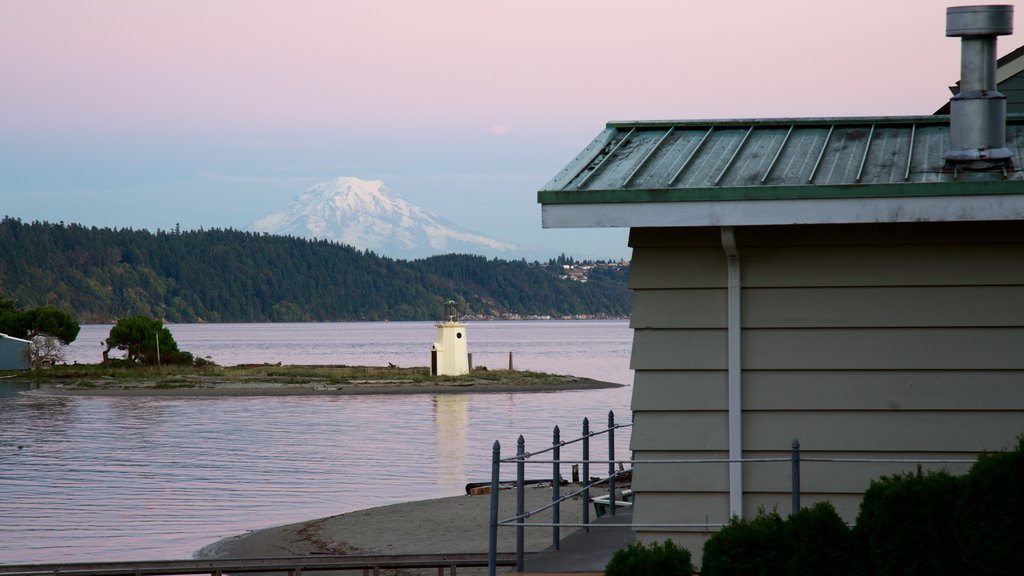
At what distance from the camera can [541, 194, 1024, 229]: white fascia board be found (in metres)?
6.62

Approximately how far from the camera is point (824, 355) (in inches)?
283

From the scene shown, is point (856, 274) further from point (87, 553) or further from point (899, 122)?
point (87, 553)

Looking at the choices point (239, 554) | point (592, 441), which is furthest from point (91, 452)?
point (239, 554)

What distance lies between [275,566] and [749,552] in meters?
8.44

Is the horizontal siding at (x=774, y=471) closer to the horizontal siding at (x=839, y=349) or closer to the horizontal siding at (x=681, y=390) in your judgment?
the horizontal siding at (x=681, y=390)

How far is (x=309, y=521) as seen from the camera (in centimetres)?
2209

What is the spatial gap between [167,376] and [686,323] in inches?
2877

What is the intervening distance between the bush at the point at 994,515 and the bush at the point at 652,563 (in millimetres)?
1225

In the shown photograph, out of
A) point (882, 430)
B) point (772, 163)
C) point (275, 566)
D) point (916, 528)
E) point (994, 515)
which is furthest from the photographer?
point (275, 566)

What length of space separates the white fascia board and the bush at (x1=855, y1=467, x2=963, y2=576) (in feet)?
6.04

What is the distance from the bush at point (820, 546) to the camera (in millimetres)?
5465

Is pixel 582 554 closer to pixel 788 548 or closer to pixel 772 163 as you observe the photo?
pixel 772 163

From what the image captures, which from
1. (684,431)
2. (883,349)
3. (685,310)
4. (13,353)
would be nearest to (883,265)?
(883,349)

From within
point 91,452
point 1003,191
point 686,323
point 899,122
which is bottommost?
point 91,452
